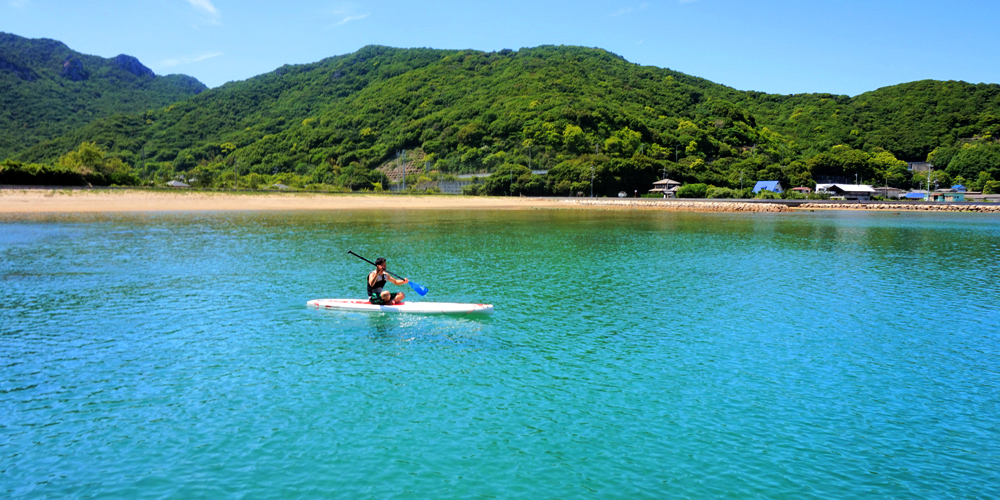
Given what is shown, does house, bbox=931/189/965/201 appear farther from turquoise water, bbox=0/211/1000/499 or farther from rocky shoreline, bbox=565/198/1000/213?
turquoise water, bbox=0/211/1000/499

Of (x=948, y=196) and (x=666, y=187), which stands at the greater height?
(x=666, y=187)

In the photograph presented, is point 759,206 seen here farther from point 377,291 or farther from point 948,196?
point 377,291

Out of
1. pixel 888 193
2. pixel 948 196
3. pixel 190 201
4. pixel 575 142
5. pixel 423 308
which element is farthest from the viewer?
pixel 575 142

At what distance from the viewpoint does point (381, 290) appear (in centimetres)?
2023

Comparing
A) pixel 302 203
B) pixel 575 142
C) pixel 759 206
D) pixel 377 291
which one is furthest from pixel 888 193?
pixel 377 291

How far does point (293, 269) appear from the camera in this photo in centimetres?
2933

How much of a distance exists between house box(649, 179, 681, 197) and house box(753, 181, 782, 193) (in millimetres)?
20493

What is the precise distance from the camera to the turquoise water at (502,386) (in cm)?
920

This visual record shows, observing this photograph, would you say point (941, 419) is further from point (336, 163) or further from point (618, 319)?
point (336, 163)

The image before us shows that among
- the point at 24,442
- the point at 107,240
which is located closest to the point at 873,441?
the point at 24,442

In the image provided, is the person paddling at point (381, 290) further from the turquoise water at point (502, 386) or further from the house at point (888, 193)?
the house at point (888, 193)

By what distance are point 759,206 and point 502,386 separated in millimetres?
99904

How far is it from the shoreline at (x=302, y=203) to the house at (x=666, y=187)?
16319 mm

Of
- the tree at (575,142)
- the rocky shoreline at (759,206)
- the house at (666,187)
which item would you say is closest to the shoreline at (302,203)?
the rocky shoreline at (759,206)
